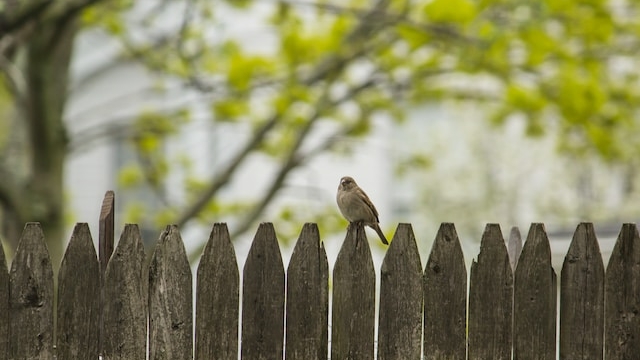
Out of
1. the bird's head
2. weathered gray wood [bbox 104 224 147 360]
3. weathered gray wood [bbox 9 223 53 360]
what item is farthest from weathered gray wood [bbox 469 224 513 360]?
weathered gray wood [bbox 9 223 53 360]

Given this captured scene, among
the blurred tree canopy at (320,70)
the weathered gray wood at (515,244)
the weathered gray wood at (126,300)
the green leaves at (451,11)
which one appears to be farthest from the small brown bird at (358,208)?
the green leaves at (451,11)

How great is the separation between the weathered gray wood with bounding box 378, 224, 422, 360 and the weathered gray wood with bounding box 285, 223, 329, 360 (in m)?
0.22

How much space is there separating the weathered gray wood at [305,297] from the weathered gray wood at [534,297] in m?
0.67

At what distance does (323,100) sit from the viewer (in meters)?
11.3

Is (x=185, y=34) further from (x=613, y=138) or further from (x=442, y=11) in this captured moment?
(x=613, y=138)

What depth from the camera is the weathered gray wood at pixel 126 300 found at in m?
3.36

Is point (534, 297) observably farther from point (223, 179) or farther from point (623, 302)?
point (223, 179)

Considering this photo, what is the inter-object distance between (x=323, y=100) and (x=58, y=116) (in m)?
3.18

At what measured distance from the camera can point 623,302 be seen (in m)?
3.54

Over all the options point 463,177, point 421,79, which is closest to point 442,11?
point 421,79

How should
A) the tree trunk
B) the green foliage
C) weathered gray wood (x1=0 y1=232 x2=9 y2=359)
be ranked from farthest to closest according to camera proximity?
the green foliage
the tree trunk
weathered gray wood (x1=0 y1=232 x2=9 y2=359)

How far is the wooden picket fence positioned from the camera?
337 cm

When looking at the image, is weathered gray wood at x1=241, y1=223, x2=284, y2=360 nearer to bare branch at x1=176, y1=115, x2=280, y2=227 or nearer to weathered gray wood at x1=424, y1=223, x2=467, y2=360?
weathered gray wood at x1=424, y1=223, x2=467, y2=360

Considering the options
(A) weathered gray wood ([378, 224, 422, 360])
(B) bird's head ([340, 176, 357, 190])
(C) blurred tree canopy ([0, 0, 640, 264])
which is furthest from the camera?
(C) blurred tree canopy ([0, 0, 640, 264])
